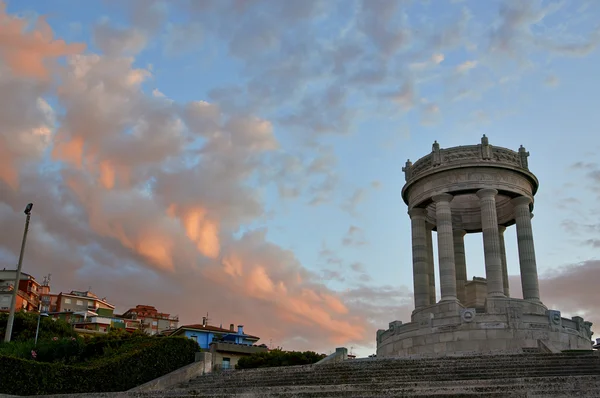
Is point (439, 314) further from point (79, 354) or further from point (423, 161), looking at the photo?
point (79, 354)

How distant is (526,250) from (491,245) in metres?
2.90

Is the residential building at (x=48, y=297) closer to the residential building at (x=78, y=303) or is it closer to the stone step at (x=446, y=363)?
the residential building at (x=78, y=303)

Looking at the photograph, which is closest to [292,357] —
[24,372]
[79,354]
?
[79,354]

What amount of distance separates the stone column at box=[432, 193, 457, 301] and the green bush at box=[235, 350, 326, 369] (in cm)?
1258

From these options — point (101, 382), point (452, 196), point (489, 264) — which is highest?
point (452, 196)

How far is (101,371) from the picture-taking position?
86.8 feet

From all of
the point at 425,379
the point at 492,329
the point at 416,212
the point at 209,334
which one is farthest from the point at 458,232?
the point at 209,334

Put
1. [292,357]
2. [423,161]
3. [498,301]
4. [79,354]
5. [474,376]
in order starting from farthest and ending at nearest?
[292,357] → [423,161] → [498,301] → [79,354] → [474,376]

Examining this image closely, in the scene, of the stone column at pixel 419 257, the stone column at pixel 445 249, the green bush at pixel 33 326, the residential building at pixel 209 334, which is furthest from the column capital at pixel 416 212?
the residential building at pixel 209 334

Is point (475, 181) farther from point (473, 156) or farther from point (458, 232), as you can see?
point (458, 232)

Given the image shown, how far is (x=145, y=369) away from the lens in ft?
90.3

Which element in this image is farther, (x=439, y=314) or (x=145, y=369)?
(x=439, y=314)

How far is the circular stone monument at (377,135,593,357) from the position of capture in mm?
35688

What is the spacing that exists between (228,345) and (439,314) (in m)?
23.3
